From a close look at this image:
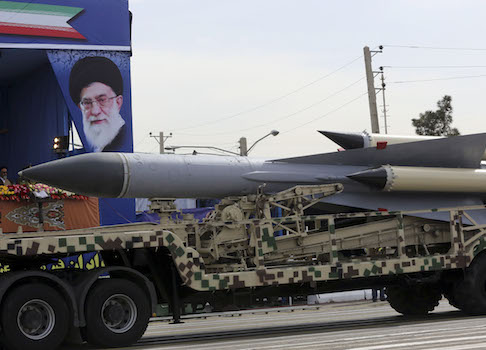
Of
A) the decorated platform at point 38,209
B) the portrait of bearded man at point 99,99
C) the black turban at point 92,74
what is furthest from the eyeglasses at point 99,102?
the decorated platform at point 38,209

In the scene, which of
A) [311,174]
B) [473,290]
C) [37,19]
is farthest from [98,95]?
[473,290]

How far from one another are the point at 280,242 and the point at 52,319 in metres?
3.99

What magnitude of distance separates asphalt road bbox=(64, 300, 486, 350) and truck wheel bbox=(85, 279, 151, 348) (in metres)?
0.26

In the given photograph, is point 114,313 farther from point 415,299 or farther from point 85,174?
point 415,299

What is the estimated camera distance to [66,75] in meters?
23.8

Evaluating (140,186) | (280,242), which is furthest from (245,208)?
(140,186)

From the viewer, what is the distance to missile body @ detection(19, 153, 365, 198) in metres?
11.2

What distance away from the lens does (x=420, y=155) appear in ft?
44.4

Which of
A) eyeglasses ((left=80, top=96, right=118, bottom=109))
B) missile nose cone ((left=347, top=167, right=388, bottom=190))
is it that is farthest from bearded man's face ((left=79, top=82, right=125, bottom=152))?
missile nose cone ((left=347, top=167, right=388, bottom=190))

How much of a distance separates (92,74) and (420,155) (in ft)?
44.5

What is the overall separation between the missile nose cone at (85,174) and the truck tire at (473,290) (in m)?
5.97

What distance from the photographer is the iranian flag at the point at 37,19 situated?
23438 mm

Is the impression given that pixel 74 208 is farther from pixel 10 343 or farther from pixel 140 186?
pixel 10 343

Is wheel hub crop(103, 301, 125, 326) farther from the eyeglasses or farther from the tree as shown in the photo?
the tree
